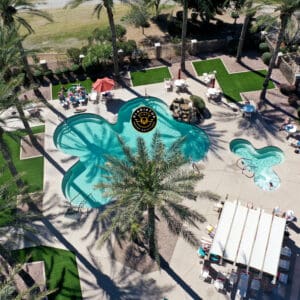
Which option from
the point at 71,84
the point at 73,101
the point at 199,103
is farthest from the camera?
the point at 71,84

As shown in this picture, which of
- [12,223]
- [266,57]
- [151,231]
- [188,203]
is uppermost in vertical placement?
[266,57]

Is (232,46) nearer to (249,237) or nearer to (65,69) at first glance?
(65,69)

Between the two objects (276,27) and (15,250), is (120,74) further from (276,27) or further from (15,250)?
(15,250)

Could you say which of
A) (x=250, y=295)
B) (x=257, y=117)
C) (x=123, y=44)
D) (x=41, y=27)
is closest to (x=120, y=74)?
(x=123, y=44)

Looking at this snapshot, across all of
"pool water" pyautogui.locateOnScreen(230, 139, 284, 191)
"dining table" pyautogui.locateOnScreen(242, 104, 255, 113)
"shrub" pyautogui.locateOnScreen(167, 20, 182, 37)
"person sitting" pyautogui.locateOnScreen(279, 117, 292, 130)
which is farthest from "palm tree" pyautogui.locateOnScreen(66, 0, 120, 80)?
"person sitting" pyautogui.locateOnScreen(279, 117, 292, 130)

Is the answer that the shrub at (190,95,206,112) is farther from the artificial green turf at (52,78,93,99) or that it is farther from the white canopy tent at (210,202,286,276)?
the white canopy tent at (210,202,286,276)

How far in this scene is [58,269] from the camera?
2081 cm

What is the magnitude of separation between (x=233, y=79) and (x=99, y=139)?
43.2 ft

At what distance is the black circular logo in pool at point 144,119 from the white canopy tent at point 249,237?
1008cm

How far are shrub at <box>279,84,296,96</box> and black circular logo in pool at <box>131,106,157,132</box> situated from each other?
11.1 meters

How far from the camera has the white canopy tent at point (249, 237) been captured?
18.8 metres

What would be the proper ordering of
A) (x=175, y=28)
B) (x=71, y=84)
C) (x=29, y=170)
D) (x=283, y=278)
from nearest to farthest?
(x=283, y=278), (x=29, y=170), (x=71, y=84), (x=175, y=28)

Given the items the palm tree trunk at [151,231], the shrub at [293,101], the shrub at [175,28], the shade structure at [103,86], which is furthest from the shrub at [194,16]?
the palm tree trunk at [151,231]

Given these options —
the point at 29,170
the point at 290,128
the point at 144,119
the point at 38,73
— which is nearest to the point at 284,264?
the point at 290,128
